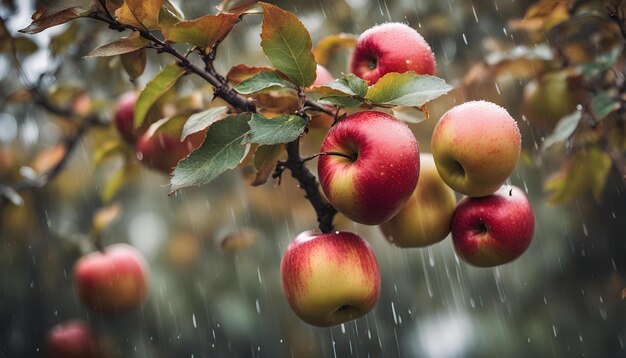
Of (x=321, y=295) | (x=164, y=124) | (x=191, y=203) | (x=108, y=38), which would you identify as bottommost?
(x=321, y=295)

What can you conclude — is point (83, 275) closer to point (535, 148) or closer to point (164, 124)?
point (164, 124)

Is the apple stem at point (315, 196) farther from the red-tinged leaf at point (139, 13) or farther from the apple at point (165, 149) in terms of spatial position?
the apple at point (165, 149)

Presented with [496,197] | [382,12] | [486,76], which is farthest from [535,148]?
[496,197]

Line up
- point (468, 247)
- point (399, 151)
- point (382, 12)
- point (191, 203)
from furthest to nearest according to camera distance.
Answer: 1. point (191, 203)
2. point (382, 12)
3. point (468, 247)
4. point (399, 151)

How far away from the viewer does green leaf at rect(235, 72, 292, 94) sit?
0.67m

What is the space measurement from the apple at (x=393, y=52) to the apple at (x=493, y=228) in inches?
6.9

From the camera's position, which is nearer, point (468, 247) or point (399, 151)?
point (399, 151)

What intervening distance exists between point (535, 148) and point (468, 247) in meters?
0.99

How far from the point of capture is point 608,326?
178 centimetres

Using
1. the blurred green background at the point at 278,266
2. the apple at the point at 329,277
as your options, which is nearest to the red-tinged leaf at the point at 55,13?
the apple at the point at 329,277

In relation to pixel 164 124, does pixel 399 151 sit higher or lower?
lower

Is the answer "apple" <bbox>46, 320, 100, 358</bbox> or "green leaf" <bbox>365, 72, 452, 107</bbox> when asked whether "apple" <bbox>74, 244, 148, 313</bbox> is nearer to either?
"apple" <bbox>46, 320, 100, 358</bbox>

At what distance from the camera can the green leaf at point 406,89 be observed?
0.64 meters

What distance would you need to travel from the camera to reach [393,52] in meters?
0.75
